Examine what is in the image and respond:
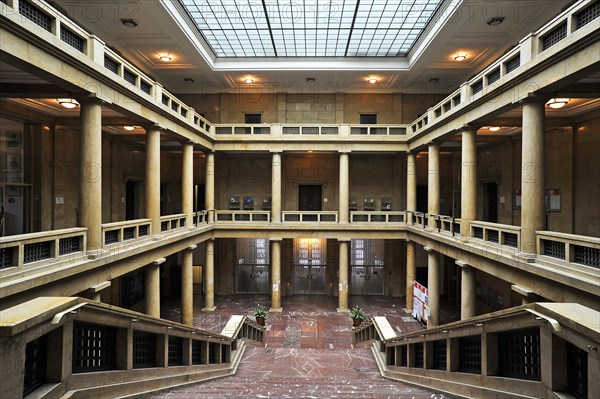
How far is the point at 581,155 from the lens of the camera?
1342 centimetres

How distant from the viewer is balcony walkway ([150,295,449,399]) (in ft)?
25.2

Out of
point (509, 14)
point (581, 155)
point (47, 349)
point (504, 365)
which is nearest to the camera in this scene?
point (47, 349)

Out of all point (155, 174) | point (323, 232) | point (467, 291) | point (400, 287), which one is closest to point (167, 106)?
point (155, 174)

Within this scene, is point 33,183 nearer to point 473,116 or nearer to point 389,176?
point 473,116

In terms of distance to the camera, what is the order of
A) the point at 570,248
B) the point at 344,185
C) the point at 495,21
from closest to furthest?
the point at 570,248 < the point at 495,21 < the point at 344,185

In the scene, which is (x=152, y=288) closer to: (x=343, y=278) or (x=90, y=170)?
(x=90, y=170)

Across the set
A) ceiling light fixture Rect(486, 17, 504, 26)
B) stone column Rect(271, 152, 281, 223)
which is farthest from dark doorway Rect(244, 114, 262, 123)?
ceiling light fixture Rect(486, 17, 504, 26)

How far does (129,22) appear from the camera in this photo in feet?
49.1

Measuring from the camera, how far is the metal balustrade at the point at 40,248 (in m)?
6.79

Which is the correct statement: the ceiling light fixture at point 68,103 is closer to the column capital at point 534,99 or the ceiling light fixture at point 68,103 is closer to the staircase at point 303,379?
the staircase at point 303,379

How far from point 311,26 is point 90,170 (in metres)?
12.3

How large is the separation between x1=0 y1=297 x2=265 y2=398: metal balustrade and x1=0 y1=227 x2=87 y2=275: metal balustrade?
Answer: 2832 millimetres

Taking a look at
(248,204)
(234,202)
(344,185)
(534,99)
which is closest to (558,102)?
(534,99)

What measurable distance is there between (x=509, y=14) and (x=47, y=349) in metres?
17.7
